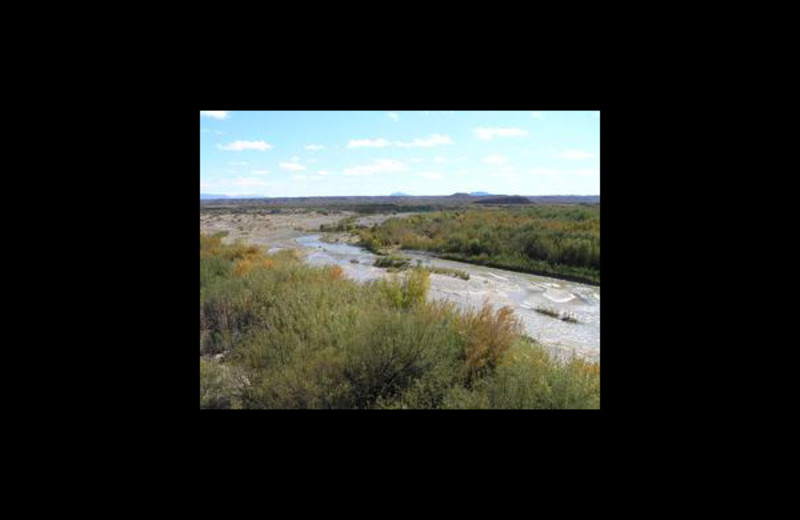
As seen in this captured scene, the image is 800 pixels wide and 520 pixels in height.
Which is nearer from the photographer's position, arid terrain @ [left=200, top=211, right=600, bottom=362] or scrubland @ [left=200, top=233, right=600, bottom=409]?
scrubland @ [left=200, top=233, right=600, bottom=409]

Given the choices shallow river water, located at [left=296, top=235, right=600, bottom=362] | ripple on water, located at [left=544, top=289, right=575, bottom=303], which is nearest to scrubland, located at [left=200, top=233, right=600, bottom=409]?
shallow river water, located at [left=296, top=235, right=600, bottom=362]

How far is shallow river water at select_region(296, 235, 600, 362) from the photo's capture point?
507 centimetres

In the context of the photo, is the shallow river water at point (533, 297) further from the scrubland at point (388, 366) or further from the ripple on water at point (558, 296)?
the scrubland at point (388, 366)

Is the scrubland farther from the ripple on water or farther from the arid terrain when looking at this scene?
the ripple on water

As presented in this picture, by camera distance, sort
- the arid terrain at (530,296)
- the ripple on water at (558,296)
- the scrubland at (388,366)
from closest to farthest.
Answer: the scrubland at (388,366) → the arid terrain at (530,296) → the ripple on water at (558,296)

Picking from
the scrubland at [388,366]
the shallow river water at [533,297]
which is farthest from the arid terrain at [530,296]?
the scrubland at [388,366]

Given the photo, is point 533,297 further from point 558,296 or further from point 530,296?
point 558,296

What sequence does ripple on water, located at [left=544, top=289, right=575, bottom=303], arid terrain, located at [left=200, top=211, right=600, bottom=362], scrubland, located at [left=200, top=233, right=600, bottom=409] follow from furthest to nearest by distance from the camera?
1. ripple on water, located at [left=544, top=289, right=575, bottom=303]
2. arid terrain, located at [left=200, top=211, right=600, bottom=362]
3. scrubland, located at [left=200, top=233, right=600, bottom=409]

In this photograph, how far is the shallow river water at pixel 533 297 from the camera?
5.07 m

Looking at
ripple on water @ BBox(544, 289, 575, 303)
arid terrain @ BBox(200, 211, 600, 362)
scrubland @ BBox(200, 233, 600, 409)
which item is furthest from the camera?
ripple on water @ BBox(544, 289, 575, 303)

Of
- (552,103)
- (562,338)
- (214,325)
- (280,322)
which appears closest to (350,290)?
(280,322)

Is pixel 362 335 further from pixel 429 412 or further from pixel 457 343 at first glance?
pixel 429 412
